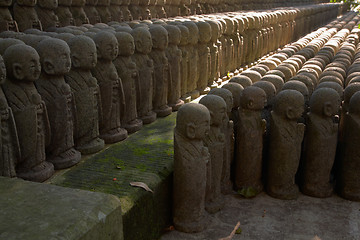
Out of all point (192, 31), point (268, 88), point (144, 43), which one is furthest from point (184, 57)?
point (268, 88)

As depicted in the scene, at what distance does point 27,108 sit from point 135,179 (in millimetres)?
1156

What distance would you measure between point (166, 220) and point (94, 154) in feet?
3.74

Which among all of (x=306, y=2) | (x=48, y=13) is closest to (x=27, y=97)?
(x=48, y=13)

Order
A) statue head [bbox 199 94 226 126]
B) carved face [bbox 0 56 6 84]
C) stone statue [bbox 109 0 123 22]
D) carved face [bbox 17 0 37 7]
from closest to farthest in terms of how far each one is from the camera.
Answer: carved face [bbox 0 56 6 84] < statue head [bbox 199 94 226 126] < carved face [bbox 17 0 37 7] < stone statue [bbox 109 0 123 22]

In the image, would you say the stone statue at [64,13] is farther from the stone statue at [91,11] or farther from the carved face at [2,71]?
the carved face at [2,71]

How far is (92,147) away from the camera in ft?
14.9

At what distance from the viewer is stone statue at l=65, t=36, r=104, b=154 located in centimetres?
434

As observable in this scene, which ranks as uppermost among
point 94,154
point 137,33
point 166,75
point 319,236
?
point 137,33

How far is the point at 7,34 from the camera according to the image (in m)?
4.80

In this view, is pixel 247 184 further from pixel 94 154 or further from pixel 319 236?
pixel 94 154

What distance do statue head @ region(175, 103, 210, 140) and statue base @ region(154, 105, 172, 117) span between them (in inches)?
86.5

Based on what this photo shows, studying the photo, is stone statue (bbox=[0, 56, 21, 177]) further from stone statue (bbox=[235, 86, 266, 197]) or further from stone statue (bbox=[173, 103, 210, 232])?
stone statue (bbox=[235, 86, 266, 197])

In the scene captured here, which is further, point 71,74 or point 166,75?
point 166,75

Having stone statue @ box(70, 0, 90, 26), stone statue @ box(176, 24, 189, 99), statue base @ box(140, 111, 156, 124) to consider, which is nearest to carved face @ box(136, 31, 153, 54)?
statue base @ box(140, 111, 156, 124)
